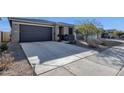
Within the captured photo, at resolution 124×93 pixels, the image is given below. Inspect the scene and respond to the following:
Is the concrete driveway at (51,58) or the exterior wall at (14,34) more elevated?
the exterior wall at (14,34)

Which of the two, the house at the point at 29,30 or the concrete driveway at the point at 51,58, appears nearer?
the concrete driveway at the point at 51,58

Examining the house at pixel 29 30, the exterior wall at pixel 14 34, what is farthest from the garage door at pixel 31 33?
the exterior wall at pixel 14 34

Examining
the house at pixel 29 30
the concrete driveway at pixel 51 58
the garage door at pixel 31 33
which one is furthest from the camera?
the garage door at pixel 31 33

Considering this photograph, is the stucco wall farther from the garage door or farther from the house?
the garage door

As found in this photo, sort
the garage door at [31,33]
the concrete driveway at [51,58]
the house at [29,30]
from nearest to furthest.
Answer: the concrete driveway at [51,58] → the house at [29,30] → the garage door at [31,33]

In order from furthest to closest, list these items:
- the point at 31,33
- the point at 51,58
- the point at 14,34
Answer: the point at 31,33 → the point at 14,34 → the point at 51,58

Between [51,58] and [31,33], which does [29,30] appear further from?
[51,58]

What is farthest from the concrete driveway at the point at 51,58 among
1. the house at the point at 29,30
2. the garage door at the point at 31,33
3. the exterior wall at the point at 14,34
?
the exterior wall at the point at 14,34

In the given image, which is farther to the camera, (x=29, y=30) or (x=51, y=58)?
(x=29, y=30)

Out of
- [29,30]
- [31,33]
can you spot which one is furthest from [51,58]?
[29,30]

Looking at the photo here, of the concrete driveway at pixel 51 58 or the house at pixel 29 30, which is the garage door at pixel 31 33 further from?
the concrete driveway at pixel 51 58

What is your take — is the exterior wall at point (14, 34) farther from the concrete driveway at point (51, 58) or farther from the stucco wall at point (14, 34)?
the concrete driveway at point (51, 58)
